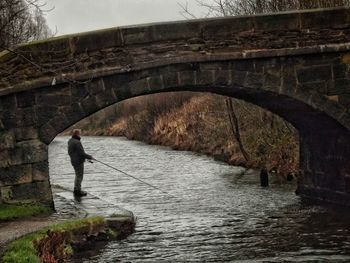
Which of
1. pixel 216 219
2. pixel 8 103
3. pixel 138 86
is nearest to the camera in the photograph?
pixel 8 103

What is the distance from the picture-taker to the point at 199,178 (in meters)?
19.8

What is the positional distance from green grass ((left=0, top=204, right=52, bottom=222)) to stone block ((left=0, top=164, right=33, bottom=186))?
1.56 ft

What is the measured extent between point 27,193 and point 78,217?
1296 millimetres

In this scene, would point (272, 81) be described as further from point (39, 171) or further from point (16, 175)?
point (16, 175)

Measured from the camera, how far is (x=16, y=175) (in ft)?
39.7

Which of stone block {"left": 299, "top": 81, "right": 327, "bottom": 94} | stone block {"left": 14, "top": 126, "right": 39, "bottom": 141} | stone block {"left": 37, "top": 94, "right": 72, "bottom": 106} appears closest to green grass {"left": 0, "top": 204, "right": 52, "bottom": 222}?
stone block {"left": 14, "top": 126, "right": 39, "bottom": 141}

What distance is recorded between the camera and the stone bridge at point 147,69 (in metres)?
12.0

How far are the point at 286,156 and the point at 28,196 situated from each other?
9.45m

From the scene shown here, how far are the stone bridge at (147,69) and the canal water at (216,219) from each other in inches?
92.6

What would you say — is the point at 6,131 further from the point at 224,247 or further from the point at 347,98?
the point at 347,98

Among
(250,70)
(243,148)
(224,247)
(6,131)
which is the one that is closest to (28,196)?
(6,131)

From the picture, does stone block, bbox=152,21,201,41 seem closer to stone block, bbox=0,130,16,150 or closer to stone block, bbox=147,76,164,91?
stone block, bbox=147,76,164,91

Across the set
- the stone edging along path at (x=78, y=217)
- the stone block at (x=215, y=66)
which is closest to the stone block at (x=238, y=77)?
the stone block at (x=215, y=66)

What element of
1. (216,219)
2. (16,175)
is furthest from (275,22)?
A: (16,175)
